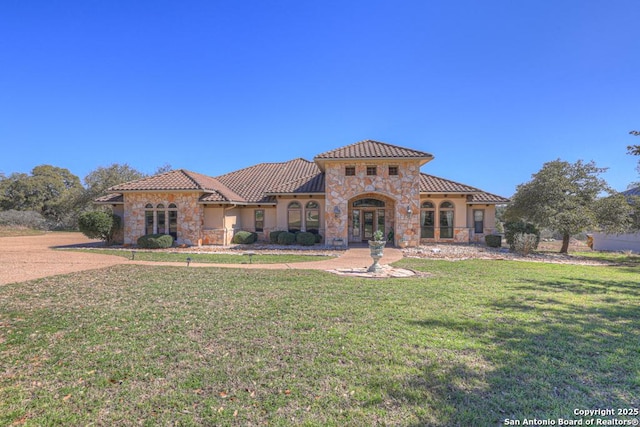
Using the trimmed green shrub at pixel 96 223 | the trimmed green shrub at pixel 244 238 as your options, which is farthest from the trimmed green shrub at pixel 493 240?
the trimmed green shrub at pixel 96 223

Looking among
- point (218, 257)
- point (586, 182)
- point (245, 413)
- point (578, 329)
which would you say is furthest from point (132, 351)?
point (586, 182)

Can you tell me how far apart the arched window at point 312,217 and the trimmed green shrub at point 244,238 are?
3.94m

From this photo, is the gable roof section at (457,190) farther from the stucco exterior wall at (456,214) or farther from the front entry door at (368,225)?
the front entry door at (368,225)

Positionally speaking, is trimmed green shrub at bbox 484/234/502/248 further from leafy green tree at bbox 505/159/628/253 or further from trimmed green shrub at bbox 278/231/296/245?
trimmed green shrub at bbox 278/231/296/245

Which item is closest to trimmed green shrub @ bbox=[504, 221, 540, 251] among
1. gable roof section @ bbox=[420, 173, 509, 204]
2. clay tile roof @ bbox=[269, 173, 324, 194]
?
gable roof section @ bbox=[420, 173, 509, 204]

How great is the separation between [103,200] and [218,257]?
38.6ft

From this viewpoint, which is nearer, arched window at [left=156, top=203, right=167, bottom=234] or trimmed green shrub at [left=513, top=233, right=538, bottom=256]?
trimmed green shrub at [left=513, top=233, right=538, bottom=256]

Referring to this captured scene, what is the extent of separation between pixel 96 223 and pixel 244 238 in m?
9.26

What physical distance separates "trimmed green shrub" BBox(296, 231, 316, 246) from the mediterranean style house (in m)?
0.98

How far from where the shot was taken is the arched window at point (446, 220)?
21109 millimetres

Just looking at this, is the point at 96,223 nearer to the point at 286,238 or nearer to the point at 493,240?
the point at 286,238

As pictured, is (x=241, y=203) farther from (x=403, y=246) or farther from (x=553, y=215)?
(x=553, y=215)

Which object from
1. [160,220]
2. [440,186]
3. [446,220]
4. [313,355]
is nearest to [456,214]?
[446,220]

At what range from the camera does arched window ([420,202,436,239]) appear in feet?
70.1
